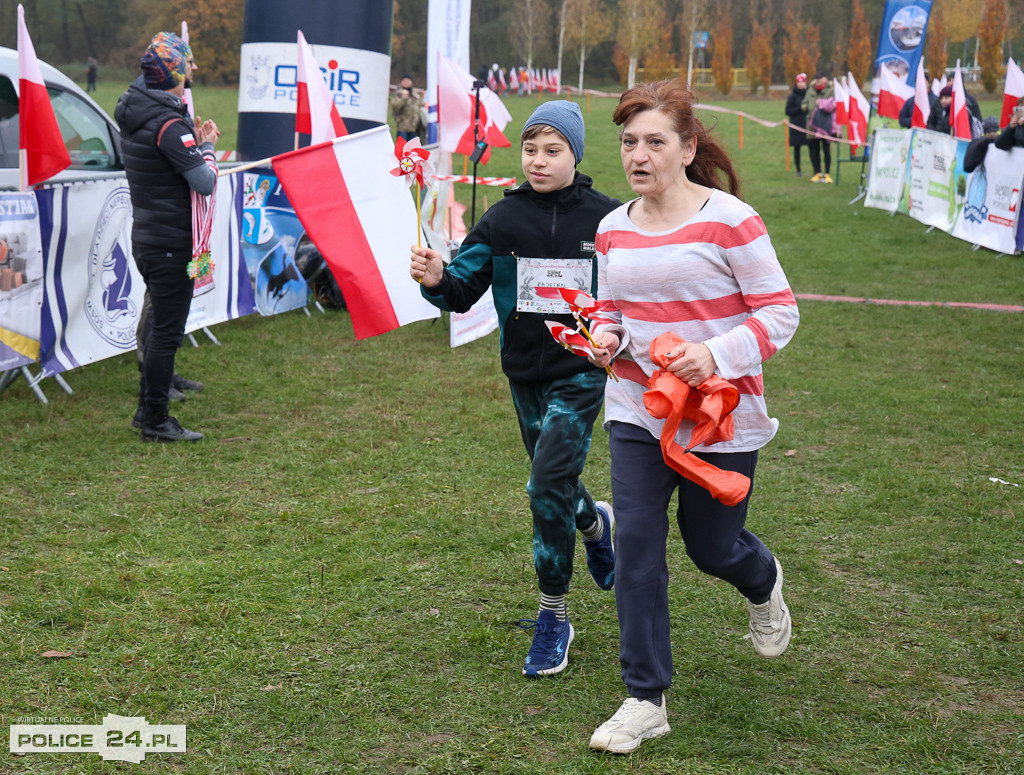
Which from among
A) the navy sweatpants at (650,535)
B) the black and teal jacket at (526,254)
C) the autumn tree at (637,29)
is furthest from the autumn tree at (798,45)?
the navy sweatpants at (650,535)

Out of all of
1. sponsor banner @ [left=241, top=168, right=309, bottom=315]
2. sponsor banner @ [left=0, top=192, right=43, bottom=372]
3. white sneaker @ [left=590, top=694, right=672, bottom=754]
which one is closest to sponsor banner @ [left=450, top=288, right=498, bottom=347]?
sponsor banner @ [left=241, top=168, right=309, bottom=315]

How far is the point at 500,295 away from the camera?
3.74 m

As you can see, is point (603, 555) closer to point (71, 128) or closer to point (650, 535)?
point (650, 535)

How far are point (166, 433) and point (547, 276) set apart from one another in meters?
3.59

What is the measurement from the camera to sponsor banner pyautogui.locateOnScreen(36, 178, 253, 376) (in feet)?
22.8

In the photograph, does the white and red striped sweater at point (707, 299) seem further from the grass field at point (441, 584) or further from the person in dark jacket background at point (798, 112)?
the person in dark jacket background at point (798, 112)

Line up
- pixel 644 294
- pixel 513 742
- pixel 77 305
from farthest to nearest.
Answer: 1. pixel 77 305
2. pixel 513 742
3. pixel 644 294

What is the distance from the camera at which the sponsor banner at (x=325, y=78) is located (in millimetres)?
11203

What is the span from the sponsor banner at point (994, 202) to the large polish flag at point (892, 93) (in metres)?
4.29

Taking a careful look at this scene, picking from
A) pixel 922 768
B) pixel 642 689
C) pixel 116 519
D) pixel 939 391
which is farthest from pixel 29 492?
pixel 939 391

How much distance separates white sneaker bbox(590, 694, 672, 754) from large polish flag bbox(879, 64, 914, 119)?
17.5 metres

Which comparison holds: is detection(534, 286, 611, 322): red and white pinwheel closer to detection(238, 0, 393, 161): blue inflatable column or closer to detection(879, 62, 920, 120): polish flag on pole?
detection(238, 0, 393, 161): blue inflatable column

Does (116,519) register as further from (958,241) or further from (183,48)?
(958,241)

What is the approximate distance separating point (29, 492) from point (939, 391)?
6.17m
